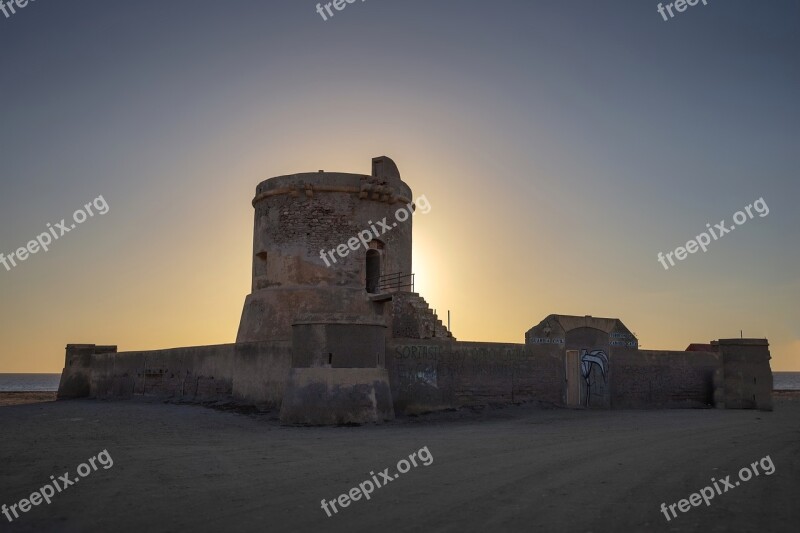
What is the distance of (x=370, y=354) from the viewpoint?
14.4 m

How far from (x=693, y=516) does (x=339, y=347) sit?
941 cm

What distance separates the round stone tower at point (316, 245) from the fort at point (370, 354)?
4 centimetres

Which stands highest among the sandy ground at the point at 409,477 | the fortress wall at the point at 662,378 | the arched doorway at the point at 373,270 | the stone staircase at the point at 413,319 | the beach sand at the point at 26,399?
the arched doorway at the point at 373,270

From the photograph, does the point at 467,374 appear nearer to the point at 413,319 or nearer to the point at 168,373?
the point at 413,319

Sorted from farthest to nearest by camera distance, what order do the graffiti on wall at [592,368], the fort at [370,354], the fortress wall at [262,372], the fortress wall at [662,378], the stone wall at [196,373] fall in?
the fortress wall at [662,378], the graffiti on wall at [592,368], the stone wall at [196,373], the fortress wall at [262,372], the fort at [370,354]

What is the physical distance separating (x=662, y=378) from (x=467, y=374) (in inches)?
277

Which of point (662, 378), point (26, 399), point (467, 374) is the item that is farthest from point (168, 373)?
point (26, 399)

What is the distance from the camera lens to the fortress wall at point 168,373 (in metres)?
18.9

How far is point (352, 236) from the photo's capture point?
66.4 ft

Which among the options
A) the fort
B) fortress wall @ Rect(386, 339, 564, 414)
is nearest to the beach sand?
the fort

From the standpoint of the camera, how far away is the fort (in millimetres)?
14273

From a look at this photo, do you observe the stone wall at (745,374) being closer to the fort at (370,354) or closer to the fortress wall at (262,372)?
the fort at (370,354)

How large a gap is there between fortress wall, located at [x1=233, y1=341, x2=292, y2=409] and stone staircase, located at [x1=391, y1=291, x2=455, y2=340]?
13.7ft

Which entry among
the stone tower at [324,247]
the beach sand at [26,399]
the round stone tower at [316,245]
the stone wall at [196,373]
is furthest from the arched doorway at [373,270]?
the beach sand at [26,399]
